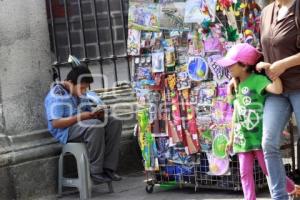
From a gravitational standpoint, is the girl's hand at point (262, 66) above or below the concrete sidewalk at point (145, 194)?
above

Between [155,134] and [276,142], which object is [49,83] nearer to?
[155,134]

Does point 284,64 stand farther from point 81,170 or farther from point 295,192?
point 81,170

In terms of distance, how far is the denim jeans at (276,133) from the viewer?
5.07 metres

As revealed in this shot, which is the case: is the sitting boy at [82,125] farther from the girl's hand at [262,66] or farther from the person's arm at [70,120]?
the girl's hand at [262,66]

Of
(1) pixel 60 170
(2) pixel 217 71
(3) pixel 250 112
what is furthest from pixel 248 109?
(1) pixel 60 170

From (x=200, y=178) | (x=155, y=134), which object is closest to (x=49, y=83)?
(x=155, y=134)

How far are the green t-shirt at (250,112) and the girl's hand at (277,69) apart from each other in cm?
28

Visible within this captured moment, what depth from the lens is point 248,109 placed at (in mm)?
5375

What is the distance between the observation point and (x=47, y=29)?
23.9 feet

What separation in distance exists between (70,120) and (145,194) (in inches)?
39.4

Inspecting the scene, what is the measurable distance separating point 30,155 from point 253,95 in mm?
2547

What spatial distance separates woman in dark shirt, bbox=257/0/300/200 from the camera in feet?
16.5

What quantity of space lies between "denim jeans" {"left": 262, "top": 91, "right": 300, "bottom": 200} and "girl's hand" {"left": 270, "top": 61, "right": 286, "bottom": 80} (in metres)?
0.19

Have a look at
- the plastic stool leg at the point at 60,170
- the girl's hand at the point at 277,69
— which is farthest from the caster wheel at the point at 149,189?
the girl's hand at the point at 277,69
